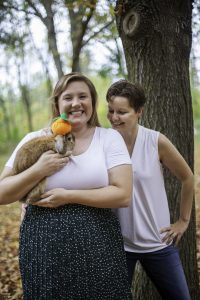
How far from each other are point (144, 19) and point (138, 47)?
0.24 m

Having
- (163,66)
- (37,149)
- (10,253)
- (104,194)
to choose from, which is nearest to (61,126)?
(37,149)

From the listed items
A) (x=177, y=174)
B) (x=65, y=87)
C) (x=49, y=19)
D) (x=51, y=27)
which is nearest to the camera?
(x=65, y=87)

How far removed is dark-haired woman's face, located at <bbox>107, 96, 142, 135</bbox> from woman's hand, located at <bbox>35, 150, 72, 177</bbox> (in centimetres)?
50

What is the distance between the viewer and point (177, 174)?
8.19 ft

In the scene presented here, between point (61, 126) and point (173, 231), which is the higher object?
point (61, 126)

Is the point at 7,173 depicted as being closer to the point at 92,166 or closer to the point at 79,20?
the point at 92,166

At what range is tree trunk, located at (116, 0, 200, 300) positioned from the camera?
9.57ft

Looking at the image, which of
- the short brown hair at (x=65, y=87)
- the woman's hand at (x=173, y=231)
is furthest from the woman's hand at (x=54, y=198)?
the woman's hand at (x=173, y=231)

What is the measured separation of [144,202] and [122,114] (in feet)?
1.98

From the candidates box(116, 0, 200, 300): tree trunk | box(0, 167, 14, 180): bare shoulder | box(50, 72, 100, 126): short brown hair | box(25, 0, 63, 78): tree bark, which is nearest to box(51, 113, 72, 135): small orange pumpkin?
box(50, 72, 100, 126): short brown hair

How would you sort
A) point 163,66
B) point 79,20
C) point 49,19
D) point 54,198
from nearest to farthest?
point 54,198
point 163,66
point 49,19
point 79,20

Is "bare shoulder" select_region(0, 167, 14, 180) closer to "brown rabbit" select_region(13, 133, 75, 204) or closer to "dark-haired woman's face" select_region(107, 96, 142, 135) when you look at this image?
"brown rabbit" select_region(13, 133, 75, 204)

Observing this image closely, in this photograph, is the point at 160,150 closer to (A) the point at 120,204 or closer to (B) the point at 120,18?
(A) the point at 120,204

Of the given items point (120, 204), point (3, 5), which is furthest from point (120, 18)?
point (3, 5)
